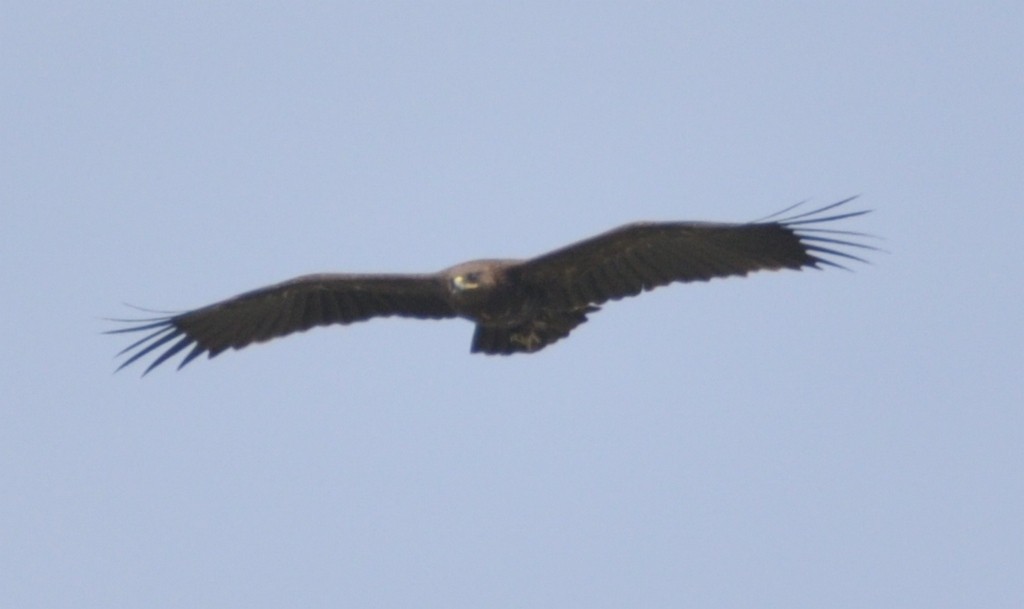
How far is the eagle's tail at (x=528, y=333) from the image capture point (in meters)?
18.5

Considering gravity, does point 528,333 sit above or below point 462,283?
below

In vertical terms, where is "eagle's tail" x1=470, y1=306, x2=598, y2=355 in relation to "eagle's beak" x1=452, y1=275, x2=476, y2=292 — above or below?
below

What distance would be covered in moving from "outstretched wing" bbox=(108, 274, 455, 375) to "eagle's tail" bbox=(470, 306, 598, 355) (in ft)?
1.94

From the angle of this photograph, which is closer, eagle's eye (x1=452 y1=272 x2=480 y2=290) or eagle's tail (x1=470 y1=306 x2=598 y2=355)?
eagle's eye (x1=452 y1=272 x2=480 y2=290)

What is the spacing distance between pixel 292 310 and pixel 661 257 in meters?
3.46

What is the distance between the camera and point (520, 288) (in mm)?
18281

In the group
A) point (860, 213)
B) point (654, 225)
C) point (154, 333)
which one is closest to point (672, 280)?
point (654, 225)

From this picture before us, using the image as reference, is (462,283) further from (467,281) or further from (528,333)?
(528,333)

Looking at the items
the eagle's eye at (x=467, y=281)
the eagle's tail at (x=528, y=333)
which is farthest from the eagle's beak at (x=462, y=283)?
the eagle's tail at (x=528, y=333)

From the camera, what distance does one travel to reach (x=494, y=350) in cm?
1862

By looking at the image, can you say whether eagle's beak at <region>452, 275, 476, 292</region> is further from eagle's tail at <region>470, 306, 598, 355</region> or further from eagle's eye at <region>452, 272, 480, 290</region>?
eagle's tail at <region>470, 306, 598, 355</region>

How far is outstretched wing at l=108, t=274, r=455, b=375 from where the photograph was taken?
62.6ft

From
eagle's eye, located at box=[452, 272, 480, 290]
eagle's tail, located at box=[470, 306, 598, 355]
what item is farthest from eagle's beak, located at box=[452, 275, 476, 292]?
eagle's tail, located at box=[470, 306, 598, 355]

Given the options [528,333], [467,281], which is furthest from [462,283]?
[528,333]
